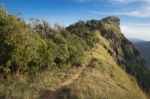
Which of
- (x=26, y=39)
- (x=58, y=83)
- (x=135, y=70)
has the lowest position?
(x=135, y=70)

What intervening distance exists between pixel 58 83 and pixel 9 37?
4.40 m

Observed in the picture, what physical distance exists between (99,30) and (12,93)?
6527 centimetres

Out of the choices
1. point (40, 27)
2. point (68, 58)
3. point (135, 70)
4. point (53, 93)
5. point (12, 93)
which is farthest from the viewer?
point (135, 70)

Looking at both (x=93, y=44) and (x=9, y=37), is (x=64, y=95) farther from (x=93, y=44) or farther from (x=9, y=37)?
(x=93, y=44)

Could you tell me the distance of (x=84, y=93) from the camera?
19188 millimetres

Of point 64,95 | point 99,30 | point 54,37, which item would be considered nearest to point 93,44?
point 54,37

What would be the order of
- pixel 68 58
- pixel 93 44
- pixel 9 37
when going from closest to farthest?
pixel 9 37
pixel 68 58
pixel 93 44

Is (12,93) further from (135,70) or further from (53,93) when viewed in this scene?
(135,70)

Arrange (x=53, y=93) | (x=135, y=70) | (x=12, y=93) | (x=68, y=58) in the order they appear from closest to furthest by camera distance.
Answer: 1. (x=12, y=93)
2. (x=53, y=93)
3. (x=68, y=58)
4. (x=135, y=70)

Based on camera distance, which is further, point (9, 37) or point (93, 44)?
point (93, 44)

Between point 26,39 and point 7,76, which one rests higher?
point 26,39

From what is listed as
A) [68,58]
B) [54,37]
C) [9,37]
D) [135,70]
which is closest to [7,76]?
[9,37]

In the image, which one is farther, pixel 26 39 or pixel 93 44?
pixel 93 44

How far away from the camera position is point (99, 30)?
8081cm
